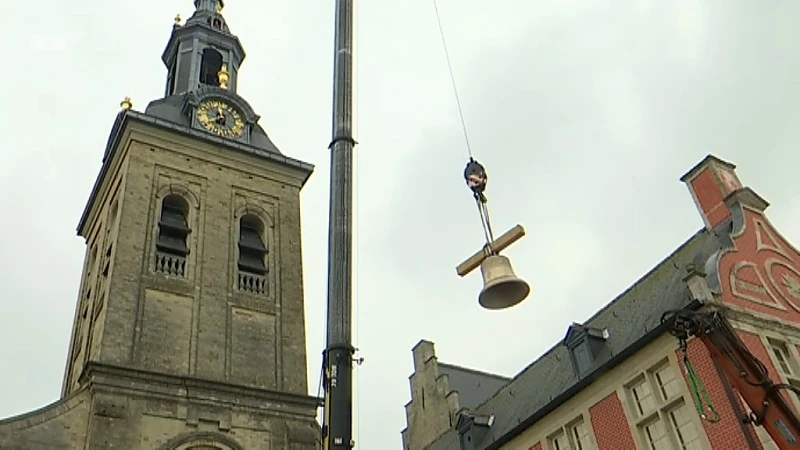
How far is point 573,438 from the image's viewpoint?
22188 mm

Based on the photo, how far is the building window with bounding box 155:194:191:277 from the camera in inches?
1023

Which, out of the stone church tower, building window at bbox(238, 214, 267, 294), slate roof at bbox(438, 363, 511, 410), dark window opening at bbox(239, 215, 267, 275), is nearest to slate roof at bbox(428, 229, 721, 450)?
slate roof at bbox(438, 363, 511, 410)

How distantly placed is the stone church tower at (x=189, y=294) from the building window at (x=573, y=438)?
6.83m

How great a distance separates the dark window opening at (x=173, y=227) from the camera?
26528 mm

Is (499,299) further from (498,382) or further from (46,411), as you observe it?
(498,382)

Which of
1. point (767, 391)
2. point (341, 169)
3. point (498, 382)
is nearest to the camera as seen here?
point (767, 391)

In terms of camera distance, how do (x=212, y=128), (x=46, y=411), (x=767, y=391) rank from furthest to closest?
(x=212, y=128), (x=46, y=411), (x=767, y=391)

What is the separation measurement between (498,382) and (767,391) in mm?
22626

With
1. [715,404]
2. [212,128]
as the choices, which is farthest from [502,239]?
[212,128]

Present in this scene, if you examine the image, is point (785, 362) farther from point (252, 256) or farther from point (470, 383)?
point (252, 256)

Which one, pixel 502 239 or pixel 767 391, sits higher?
pixel 502 239

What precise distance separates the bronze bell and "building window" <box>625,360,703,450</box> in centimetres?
1086

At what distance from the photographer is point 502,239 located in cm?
976

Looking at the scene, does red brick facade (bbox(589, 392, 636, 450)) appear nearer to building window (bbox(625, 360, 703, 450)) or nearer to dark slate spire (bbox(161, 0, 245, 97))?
building window (bbox(625, 360, 703, 450))
